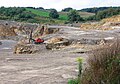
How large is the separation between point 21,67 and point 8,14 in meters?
169

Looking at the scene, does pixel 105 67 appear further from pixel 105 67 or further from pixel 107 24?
pixel 107 24

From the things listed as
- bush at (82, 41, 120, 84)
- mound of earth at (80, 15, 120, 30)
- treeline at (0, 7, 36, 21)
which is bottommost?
treeline at (0, 7, 36, 21)

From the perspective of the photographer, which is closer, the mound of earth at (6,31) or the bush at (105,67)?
the bush at (105,67)

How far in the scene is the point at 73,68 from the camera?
2177cm

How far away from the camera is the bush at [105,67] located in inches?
557

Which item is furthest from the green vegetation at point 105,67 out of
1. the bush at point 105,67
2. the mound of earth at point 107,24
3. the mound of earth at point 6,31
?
the mound of earth at point 6,31

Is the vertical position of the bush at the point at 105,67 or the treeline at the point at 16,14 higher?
the bush at the point at 105,67

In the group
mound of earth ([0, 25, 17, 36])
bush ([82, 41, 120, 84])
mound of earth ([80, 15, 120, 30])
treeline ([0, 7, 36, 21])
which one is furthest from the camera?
treeline ([0, 7, 36, 21])

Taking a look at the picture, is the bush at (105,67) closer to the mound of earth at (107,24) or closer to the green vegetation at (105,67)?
the green vegetation at (105,67)

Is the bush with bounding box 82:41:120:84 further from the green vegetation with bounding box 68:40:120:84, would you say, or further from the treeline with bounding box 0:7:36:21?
the treeline with bounding box 0:7:36:21

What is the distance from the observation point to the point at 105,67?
14.3 meters

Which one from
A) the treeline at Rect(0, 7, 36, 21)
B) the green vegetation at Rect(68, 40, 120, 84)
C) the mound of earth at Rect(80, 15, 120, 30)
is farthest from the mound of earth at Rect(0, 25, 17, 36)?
the green vegetation at Rect(68, 40, 120, 84)

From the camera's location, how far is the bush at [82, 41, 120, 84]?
46.4 ft

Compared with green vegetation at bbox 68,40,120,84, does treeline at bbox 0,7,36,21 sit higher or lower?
lower
